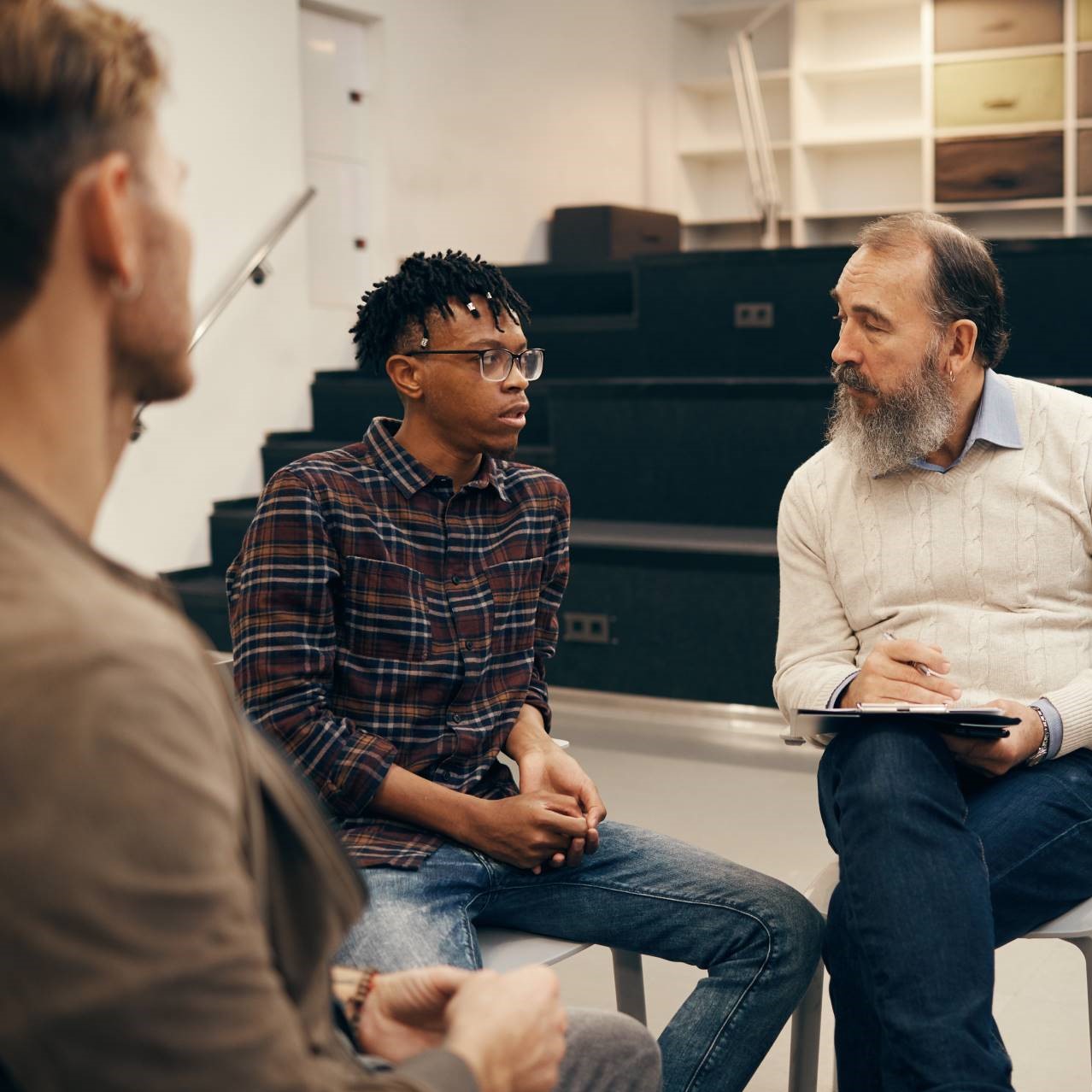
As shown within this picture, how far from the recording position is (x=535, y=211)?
21.5 feet

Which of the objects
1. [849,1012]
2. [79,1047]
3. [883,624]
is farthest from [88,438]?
[883,624]

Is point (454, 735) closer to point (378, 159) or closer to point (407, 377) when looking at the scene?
point (407, 377)

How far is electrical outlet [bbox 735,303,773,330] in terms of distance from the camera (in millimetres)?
4438

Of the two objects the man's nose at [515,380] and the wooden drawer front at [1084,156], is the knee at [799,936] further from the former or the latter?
the wooden drawer front at [1084,156]

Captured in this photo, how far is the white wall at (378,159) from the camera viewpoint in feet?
15.3

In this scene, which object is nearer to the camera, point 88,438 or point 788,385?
point 88,438

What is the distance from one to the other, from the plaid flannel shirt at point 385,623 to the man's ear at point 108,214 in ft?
2.75

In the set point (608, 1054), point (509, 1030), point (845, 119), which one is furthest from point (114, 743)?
point (845, 119)

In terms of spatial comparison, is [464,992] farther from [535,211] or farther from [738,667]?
[535,211]

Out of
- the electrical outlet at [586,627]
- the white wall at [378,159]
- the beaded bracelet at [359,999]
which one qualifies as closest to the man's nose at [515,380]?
the beaded bracelet at [359,999]

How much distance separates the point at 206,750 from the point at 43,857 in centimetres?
9

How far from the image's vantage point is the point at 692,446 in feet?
13.6

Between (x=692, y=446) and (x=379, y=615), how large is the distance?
271 centimetres

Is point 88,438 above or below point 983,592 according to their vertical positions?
above
